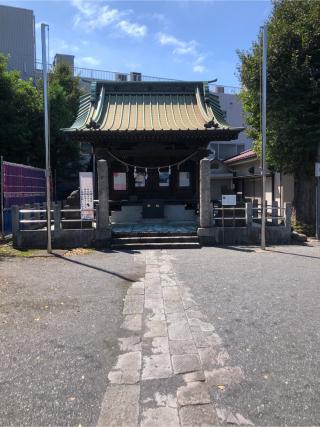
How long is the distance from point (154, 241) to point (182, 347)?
753cm

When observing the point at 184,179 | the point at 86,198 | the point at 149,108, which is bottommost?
the point at 86,198

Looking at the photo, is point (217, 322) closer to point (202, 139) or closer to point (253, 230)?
point (253, 230)

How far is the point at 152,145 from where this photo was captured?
15.4 m

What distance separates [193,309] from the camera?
598 cm

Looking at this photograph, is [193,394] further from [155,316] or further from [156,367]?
[155,316]

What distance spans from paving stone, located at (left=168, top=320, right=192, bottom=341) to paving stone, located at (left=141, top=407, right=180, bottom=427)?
5.03ft

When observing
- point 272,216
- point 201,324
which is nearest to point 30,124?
point 272,216

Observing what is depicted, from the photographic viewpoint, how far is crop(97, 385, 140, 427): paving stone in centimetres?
316

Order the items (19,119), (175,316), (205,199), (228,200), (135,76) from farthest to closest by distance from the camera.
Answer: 1. (135,76)
2. (19,119)
3. (228,200)
4. (205,199)
5. (175,316)

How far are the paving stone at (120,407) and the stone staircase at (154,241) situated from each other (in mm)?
8173

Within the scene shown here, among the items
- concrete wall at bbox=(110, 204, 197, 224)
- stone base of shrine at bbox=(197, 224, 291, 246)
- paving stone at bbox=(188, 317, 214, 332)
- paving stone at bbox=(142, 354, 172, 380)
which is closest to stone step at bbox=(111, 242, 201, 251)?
stone base of shrine at bbox=(197, 224, 291, 246)

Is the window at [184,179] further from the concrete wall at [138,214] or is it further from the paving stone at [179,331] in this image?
the paving stone at [179,331]

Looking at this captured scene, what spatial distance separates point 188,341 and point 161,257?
5692mm

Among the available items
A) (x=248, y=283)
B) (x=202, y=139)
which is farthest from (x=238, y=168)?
(x=248, y=283)
